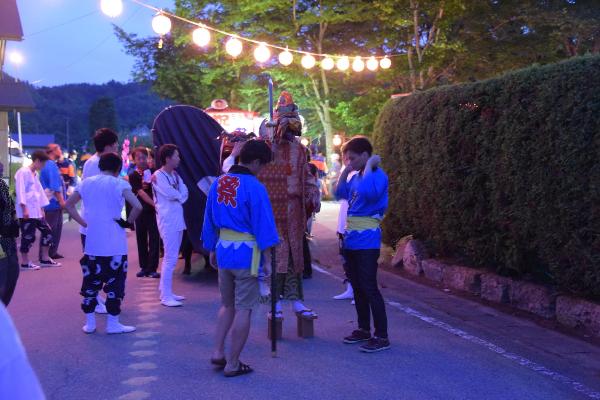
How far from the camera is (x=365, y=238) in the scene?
234 inches

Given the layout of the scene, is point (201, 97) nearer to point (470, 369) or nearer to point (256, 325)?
point (256, 325)

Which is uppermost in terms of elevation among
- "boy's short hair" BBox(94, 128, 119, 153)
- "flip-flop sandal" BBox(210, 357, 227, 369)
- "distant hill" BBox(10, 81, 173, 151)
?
"distant hill" BBox(10, 81, 173, 151)

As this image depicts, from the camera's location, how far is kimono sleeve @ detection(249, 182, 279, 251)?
5.00 metres

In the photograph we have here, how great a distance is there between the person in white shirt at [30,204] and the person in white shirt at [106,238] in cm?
446

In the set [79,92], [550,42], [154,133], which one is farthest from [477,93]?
[79,92]

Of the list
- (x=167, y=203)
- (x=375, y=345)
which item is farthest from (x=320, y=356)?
(x=167, y=203)

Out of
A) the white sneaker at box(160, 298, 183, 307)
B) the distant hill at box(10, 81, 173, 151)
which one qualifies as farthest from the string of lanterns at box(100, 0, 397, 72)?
the distant hill at box(10, 81, 173, 151)

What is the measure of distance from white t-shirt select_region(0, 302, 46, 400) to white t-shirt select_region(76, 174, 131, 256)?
16.7ft

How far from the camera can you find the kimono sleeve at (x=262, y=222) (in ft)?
16.4

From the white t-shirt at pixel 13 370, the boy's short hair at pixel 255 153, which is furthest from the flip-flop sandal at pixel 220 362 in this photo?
the white t-shirt at pixel 13 370

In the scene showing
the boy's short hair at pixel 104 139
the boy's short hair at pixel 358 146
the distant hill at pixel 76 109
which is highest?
the distant hill at pixel 76 109

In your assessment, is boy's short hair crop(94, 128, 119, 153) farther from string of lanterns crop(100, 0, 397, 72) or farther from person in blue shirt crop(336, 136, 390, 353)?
string of lanterns crop(100, 0, 397, 72)

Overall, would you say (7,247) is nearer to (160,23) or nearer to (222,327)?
(222,327)

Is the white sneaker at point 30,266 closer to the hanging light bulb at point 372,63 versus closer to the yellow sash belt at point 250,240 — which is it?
the yellow sash belt at point 250,240
